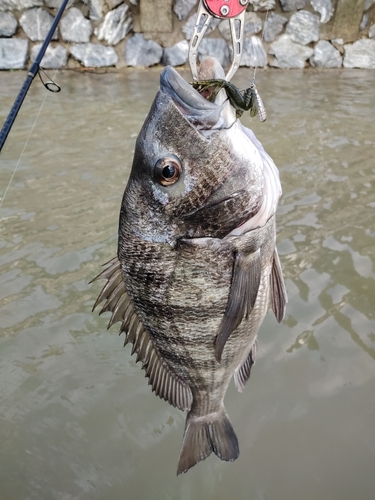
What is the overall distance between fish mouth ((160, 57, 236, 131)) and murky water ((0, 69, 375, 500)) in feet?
4.93

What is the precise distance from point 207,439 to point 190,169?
1001mm

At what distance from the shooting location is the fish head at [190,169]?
3.79ft

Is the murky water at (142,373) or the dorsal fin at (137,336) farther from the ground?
the dorsal fin at (137,336)

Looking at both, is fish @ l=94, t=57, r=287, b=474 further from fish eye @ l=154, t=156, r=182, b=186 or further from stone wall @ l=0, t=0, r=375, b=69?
stone wall @ l=0, t=0, r=375, b=69

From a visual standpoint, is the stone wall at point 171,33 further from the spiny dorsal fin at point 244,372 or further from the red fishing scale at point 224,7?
the spiny dorsal fin at point 244,372

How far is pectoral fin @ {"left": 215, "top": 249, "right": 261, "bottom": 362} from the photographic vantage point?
1.27 metres

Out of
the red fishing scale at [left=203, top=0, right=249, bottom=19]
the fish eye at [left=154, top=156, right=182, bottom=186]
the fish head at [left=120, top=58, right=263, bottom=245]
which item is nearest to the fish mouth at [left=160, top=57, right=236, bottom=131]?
the fish head at [left=120, top=58, right=263, bottom=245]

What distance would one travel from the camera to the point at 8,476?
192cm

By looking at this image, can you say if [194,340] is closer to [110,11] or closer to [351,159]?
[351,159]

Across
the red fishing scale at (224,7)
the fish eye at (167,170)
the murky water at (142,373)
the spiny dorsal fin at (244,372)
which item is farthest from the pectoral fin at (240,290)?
the murky water at (142,373)

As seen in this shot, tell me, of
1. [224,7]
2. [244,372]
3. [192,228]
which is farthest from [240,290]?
[224,7]

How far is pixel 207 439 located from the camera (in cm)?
159

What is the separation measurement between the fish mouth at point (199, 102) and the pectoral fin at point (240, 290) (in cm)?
38

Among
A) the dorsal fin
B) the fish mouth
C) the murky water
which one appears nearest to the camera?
the fish mouth
